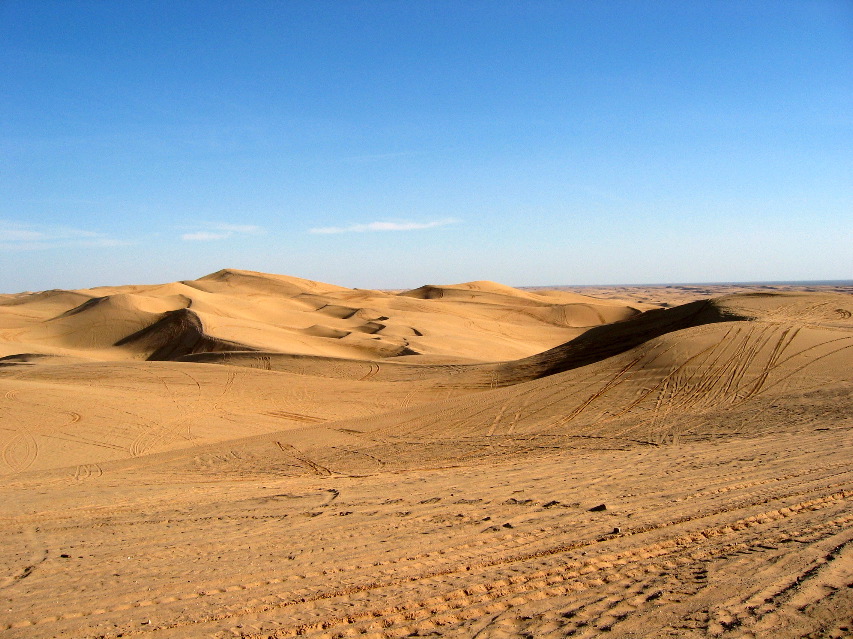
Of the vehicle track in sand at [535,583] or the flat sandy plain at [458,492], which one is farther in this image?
the flat sandy plain at [458,492]

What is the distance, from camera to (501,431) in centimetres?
1350

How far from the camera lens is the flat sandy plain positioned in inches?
175

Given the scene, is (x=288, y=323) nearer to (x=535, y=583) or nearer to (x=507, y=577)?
(x=507, y=577)

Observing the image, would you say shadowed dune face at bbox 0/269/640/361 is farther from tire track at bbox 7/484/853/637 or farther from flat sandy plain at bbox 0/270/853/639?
tire track at bbox 7/484/853/637

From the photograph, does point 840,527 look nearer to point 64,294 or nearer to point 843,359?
point 843,359

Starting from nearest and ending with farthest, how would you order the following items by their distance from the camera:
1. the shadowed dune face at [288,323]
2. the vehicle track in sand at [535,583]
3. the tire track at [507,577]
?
the vehicle track in sand at [535,583], the tire track at [507,577], the shadowed dune face at [288,323]

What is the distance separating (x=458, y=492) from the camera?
780cm

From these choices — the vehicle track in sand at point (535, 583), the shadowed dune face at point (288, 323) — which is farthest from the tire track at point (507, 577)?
the shadowed dune face at point (288, 323)

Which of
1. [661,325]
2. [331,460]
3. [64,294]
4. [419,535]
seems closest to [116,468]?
[331,460]

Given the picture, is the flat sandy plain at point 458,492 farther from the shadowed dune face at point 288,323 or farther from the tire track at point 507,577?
the shadowed dune face at point 288,323

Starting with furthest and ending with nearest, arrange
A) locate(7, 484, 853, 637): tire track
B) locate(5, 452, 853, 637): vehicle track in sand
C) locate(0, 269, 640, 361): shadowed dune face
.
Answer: locate(0, 269, 640, 361): shadowed dune face, locate(7, 484, 853, 637): tire track, locate(5, 452, 853, 637): vehicle track in sand

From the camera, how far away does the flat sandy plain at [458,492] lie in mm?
4453

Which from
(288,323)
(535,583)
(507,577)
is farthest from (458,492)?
(288,323)

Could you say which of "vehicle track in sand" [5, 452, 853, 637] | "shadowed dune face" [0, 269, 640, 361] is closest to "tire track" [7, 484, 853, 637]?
"vehicle track in sand" [5, 452, 853, 637]
